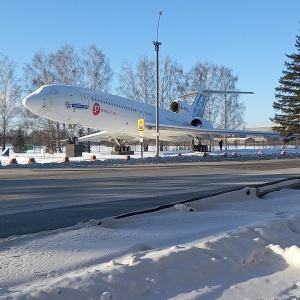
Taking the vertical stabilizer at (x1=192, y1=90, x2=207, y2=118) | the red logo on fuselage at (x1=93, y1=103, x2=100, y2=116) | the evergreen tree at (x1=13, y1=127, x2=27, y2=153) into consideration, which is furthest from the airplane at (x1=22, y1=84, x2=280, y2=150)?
the evergreen tree at (x1=13, y1=127, x2=27, y2=153)

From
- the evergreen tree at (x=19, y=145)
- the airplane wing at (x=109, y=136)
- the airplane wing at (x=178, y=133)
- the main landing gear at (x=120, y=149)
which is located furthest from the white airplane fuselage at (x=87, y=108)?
the evergreen tree at (x=19, y=145)

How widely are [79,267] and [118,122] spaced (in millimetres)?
27049

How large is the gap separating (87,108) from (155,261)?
24618 mm

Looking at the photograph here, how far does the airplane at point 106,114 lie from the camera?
25656 mm

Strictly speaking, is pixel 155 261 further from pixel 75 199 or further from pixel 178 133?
pixel 178 133

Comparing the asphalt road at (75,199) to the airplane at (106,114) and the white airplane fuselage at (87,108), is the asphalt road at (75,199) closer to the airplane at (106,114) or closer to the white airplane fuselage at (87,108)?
the white airplane fuselage at (87,108)

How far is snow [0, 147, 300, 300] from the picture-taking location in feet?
10.1

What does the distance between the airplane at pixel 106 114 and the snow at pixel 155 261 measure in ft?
69.1

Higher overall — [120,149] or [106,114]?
[106,114]

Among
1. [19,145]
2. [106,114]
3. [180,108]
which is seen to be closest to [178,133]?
[180,108]

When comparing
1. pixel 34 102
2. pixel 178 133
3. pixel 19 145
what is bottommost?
pixel 19 145

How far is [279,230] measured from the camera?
4902mm

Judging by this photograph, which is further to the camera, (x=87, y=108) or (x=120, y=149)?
(x=120, y=149)

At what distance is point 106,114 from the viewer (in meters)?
29.0
